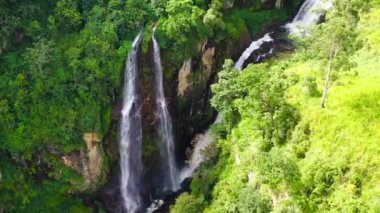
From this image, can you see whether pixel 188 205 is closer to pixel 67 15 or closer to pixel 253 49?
pixel 67 15

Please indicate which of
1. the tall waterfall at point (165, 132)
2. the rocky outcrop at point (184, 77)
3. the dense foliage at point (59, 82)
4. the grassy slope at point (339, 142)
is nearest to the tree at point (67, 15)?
the dense foliage at point (59, 82)

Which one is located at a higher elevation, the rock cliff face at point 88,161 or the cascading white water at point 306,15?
the cascading white water at point 306,15

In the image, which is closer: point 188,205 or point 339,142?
point 339,142

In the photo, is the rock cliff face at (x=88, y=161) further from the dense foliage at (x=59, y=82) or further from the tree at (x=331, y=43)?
the tree at (x=331, y=43)

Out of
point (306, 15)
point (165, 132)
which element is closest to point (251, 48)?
point (306, 15)

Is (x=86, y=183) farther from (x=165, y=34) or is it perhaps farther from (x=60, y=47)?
(x=165, y=34)
